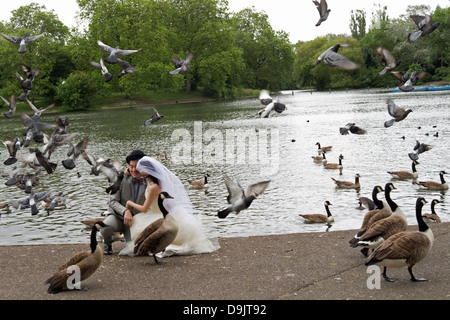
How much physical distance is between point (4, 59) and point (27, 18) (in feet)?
70.9

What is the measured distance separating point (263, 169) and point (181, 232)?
1195 centimetres

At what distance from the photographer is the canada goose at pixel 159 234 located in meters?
6.29

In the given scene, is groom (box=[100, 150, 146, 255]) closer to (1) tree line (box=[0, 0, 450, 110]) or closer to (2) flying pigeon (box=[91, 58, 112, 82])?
(2) flying pigeon (box=[91, 58, 112, 82])

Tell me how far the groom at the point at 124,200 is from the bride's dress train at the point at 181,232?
0.62 feet

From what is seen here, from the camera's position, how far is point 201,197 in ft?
47.4

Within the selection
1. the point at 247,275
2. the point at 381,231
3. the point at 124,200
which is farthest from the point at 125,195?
the point at 381,231

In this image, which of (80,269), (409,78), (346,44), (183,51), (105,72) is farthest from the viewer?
(183,51)

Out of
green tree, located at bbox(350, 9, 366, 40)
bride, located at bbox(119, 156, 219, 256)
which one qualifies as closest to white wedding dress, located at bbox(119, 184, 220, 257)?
bride, located at bbox(119, 156, 219, 256)
